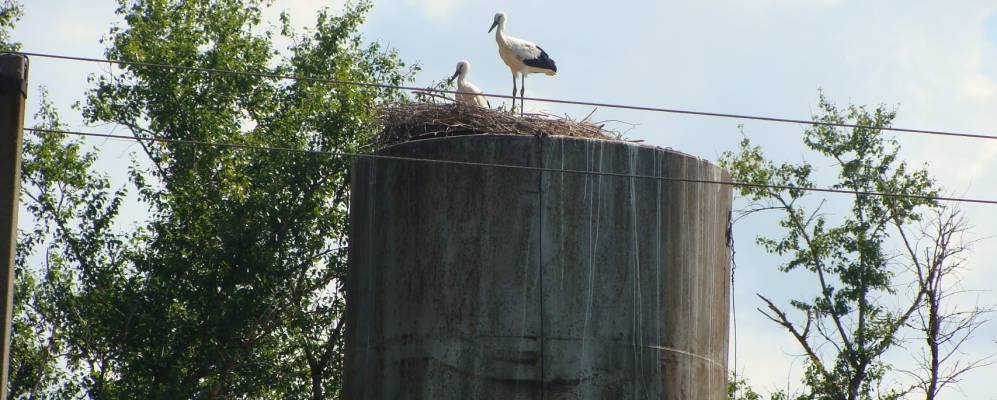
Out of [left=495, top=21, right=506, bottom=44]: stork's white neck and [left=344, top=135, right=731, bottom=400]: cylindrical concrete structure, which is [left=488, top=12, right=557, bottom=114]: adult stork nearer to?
[left=495, top=21, right=506, bottom=44]: stork's white neck

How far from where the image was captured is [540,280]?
12.1 meters

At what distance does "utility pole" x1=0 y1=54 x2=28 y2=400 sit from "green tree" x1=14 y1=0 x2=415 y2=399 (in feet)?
44.3

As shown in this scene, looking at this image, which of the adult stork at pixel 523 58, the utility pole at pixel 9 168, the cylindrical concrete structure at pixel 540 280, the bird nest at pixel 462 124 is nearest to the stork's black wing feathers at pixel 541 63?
the adult stork at pixel 523 58

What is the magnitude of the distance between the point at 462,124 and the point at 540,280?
2755mm

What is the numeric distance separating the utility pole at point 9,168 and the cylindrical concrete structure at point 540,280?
14.9ft

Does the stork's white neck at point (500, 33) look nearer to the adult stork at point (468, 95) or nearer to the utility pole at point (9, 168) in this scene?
the adult stork at point (468, 95)

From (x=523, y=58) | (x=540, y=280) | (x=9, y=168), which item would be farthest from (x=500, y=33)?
(x=9, y=168)

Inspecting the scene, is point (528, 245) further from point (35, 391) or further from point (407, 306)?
point (35, 391)

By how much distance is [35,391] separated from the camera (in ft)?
75.9

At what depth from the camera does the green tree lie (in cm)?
2228

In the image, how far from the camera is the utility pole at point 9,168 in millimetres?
7848

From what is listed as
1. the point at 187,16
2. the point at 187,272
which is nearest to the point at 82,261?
the point at 187,272

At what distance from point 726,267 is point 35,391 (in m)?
13.1

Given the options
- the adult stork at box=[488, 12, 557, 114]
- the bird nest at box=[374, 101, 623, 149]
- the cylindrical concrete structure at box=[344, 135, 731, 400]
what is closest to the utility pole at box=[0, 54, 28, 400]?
the cylindrical concrete structure at box=[344, 135, 731, 400]
